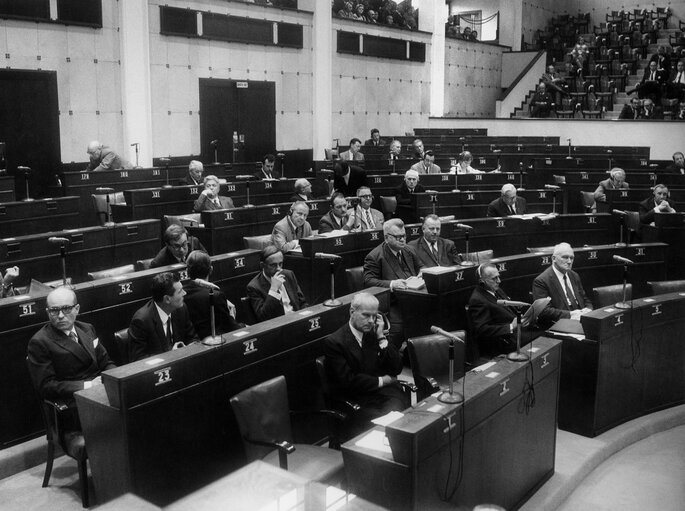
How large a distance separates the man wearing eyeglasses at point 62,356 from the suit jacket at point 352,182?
291 inches

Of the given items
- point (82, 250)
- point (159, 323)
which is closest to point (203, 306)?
point (159, 323)

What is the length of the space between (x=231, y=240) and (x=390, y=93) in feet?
38.2

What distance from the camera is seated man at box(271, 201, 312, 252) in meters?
8.16

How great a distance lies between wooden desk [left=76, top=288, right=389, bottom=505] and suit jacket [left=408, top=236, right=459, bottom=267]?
308 centimetres

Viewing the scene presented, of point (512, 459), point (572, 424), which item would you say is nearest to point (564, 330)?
point (572, 424)

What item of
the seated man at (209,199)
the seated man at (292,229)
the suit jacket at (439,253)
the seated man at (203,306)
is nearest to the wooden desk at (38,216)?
the seated man at (209,199)

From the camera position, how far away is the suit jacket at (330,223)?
29.7 ft

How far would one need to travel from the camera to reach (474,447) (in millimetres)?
4250

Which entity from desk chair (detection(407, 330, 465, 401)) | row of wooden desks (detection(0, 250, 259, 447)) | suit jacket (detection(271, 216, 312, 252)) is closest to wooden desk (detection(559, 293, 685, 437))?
desk chair (detection(407, 330, 465, 401))

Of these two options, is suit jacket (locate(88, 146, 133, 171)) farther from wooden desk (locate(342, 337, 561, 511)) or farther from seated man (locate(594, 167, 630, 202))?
wooden desk (locate(342, 337, 561, 511))

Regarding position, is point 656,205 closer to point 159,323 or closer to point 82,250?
point 82,250

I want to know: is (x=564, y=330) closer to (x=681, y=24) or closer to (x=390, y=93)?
(x=390, y=93)

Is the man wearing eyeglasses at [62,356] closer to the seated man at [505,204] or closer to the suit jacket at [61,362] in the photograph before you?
the suit jacket at [61,362]

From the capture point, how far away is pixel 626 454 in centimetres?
581
